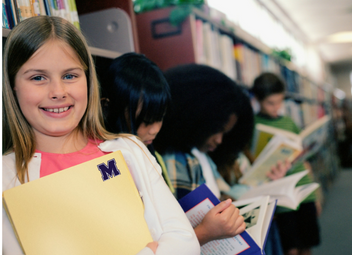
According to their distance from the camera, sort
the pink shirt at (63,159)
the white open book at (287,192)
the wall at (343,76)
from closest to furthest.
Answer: the pink shirt at (63,159) < the white open book at (287,192) < the wall at (343,76)

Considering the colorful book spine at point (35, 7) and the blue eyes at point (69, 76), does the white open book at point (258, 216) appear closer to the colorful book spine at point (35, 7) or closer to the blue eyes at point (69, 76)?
the blue eyes at point (69, 76)

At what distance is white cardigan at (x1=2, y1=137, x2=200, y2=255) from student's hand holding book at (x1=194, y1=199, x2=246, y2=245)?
0.51 feet

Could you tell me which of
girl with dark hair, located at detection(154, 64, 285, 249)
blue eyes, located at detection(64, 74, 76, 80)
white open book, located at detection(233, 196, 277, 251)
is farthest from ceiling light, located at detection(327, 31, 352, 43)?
blue eyes, located at detection(64, 74, 76, 80)

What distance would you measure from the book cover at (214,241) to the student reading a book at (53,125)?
0.16m

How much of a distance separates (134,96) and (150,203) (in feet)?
1.23

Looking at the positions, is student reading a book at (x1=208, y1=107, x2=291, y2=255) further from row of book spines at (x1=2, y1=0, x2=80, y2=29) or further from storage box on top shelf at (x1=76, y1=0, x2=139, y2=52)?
row of book spines at (x1=2, y1=0, x2=80, y2=29)

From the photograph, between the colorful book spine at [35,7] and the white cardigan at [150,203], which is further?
the colorful book spine at [35,7]

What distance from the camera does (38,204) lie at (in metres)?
0.64

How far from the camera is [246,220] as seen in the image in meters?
1.04

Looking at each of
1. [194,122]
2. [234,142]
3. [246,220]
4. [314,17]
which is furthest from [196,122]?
[314,17]

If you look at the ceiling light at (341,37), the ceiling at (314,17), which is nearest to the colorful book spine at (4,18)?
the ceiling at (314,17)

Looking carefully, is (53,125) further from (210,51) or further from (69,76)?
(210,51)

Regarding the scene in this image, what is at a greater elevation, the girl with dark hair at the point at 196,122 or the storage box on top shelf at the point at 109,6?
the storage box on top shelf at the point at 109,6

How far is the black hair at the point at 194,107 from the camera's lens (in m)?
1.33
